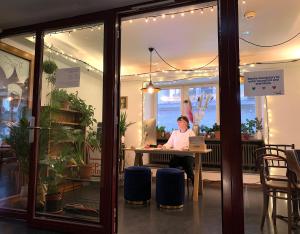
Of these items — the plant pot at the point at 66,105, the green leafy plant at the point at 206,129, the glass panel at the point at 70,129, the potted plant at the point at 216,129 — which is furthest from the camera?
the green leafy plant at the point at 206,129

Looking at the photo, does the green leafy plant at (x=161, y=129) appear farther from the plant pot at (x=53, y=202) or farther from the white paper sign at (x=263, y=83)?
the white paper sign at (x=263, y=83)

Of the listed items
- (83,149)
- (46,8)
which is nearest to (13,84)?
(46,8)

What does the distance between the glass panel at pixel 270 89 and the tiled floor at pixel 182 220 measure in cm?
2

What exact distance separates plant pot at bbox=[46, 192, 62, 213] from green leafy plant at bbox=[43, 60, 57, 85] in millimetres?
1361

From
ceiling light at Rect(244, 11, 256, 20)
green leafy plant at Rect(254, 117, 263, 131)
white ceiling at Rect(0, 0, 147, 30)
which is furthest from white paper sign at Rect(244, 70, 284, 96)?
green leafy plant at Rect(254, 117, 263, 131)

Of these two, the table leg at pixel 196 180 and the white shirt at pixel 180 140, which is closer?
the table leg at pixel 196 180

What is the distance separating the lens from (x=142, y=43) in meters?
4.52

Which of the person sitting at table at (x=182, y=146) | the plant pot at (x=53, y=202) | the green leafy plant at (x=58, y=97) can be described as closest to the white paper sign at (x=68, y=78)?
the green leafy plant at (x=58, y=97)

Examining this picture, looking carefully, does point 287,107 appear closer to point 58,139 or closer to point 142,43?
point 142,43

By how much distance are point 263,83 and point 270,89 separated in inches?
3.0

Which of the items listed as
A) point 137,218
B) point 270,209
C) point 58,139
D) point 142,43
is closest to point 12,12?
point 58,139

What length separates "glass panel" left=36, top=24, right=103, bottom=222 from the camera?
9.01 feet

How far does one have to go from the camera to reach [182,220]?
9.84 ft

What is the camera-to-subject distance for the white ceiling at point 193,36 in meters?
3.11
